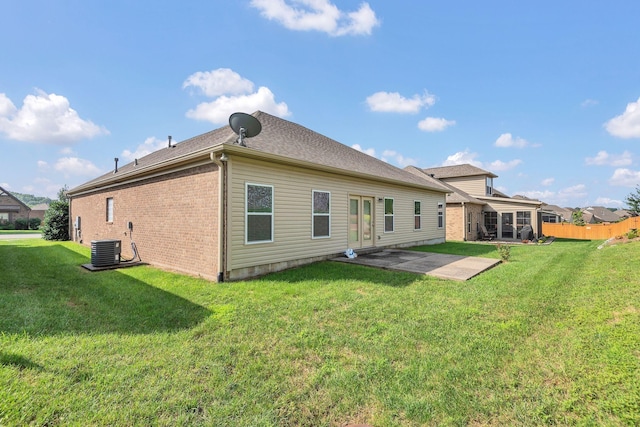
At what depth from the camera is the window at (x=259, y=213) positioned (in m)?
6.82

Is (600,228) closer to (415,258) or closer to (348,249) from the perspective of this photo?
(415,258)

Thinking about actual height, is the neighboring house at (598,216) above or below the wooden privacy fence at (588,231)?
above

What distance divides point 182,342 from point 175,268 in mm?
4901

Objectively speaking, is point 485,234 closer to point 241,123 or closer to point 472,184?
point 472,184

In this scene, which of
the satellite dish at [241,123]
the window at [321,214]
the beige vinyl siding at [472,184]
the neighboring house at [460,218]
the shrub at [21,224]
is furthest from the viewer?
the shrub at [21,224]

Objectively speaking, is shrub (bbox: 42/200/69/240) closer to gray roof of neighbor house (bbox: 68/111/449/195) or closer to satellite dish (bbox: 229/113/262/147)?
gray roof of neighbor house (bbox: 68/111/449/195)

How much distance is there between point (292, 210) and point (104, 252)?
222 inches

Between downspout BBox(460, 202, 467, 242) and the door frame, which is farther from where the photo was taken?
downspout BBox(460, 202, 467, 242)

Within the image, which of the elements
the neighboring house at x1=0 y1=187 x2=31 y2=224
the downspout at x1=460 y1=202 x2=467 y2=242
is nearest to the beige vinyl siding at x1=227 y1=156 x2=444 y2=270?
the downspout at x1=460 y1=202 x2=467 y2=242

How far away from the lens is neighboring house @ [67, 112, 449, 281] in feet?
21.3

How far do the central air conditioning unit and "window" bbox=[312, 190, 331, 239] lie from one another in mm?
5958

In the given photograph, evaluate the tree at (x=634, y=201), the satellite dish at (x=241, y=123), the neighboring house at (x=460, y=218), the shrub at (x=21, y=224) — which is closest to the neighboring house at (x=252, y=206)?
the satellite dish at (x=241, y=123)

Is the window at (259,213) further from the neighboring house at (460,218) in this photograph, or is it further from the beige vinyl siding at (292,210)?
the neighboring house at (460,218)

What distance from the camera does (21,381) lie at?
2.50 metres
